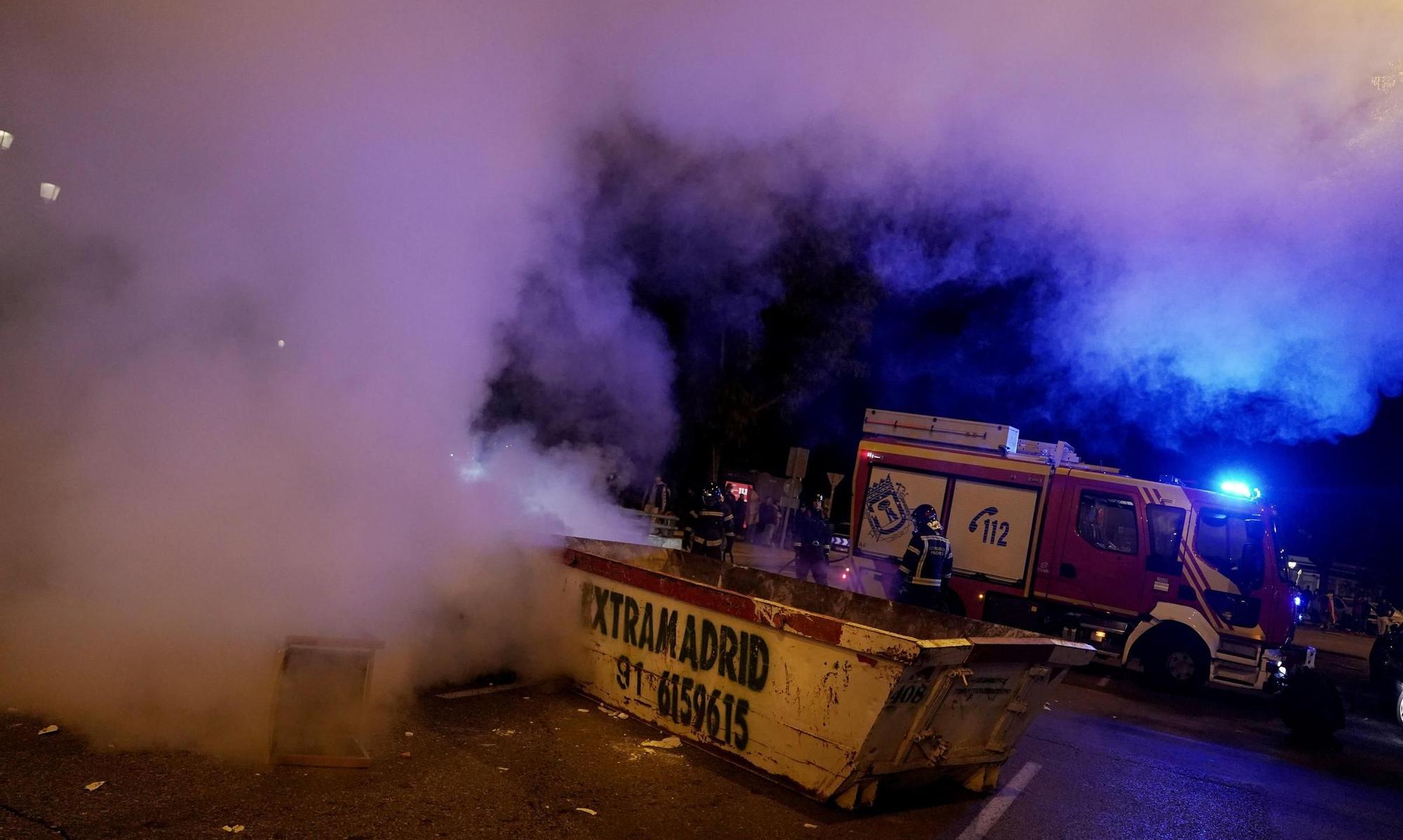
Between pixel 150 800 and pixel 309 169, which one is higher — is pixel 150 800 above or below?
below

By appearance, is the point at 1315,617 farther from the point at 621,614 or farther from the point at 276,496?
the point at 276,496

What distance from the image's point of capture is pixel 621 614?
6402 mm

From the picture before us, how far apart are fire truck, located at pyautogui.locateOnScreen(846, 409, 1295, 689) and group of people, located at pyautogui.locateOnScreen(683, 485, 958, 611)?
424mm

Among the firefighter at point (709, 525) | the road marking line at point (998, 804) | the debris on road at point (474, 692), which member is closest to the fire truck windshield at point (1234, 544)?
the road marking line at point (998, 804)

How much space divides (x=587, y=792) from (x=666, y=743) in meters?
0.99

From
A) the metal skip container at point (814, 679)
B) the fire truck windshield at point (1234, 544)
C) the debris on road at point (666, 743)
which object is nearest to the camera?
the metal skip container at point (814, 679)

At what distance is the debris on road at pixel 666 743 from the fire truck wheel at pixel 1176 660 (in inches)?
267

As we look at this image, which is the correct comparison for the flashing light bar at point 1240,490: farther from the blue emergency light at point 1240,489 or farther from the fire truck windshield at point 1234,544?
the fire truck windshield at point 1234,544

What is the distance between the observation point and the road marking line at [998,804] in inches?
201

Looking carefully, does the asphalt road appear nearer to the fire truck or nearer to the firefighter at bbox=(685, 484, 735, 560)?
the fire truck

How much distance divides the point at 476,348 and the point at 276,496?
1.75 m

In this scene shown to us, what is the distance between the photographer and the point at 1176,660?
10422 mm

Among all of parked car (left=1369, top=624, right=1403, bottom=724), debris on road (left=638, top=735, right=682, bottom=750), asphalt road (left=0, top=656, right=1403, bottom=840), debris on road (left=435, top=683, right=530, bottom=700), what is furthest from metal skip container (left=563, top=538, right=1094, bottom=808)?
parked car (left=1369, top=624, right=1403, bottom=724)

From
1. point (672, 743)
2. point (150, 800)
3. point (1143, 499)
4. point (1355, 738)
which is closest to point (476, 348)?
point (672, 743)
